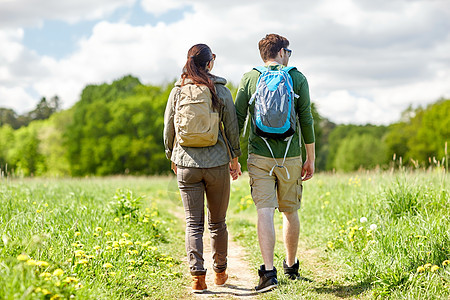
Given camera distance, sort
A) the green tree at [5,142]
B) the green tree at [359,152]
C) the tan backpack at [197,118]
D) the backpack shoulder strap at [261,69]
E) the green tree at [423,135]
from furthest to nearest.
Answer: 1. the green tree at [5,142]
2. the green tree at [359,152]
3. the green tree at [423,135]
4. the backpack shoulder strap at [261,69]
5. the tan backpack at [197,118]

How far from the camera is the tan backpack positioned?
3.99 metres

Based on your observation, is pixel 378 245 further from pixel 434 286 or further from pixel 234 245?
pixel 234 245

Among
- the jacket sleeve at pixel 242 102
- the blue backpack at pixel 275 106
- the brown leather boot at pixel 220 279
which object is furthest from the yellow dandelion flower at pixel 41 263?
the jacket sleeve at pixel 242 102

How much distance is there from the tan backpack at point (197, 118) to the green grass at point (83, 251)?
126 centimetres

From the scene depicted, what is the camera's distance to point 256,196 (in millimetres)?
4246

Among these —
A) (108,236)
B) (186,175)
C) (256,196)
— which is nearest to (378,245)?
(256,196)

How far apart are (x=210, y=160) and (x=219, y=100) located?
1.86 feet

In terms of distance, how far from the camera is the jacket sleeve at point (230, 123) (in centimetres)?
412

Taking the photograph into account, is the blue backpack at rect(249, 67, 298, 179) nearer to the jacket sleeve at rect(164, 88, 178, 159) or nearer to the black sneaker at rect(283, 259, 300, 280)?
the jacket sleeve at rect(164, 88, 178, 159)

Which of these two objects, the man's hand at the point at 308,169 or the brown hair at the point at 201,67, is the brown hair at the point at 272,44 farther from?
the man's hand at the point at 308,169

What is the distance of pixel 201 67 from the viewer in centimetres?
416

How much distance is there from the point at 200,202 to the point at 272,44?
171 cm

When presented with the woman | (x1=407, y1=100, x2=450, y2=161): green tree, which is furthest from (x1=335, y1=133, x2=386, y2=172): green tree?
the woman

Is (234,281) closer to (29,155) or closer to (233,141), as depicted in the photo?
(233,141)
